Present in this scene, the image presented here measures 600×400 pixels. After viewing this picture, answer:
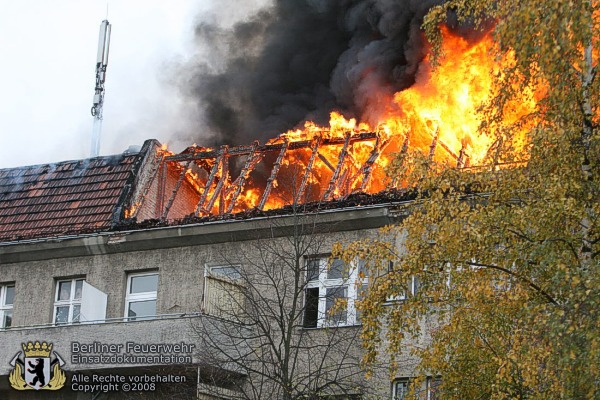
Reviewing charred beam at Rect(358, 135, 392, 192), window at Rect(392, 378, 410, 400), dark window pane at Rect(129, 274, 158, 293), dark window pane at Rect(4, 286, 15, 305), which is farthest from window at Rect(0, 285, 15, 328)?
window at Rect(392, 378, 410, 400)

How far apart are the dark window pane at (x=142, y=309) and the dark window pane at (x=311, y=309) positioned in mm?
3507

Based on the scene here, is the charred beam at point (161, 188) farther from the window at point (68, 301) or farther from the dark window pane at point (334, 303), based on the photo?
the dark window pane at point (334, 303)

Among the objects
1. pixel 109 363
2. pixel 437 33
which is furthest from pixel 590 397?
pixel 109 363

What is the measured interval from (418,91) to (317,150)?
2.95 m

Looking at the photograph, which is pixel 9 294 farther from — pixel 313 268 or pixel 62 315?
pixel 313 268

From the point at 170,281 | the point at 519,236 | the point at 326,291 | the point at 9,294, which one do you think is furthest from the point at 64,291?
the point at 519,236

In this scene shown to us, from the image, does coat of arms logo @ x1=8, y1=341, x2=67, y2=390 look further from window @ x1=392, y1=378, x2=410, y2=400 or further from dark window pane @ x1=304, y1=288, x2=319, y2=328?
window @ x1=392, y1=378, x2=410, y2=400

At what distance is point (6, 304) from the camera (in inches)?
976

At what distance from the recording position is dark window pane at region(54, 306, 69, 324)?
23953mm

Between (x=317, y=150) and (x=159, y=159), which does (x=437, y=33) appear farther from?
(x=159, y=159)

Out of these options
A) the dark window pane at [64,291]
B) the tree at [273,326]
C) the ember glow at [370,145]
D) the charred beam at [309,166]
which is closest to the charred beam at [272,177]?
the ember glow at [370,145]

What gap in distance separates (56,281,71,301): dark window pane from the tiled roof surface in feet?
3.74

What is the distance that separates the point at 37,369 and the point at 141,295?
2.65m

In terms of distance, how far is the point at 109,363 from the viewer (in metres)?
21.4
